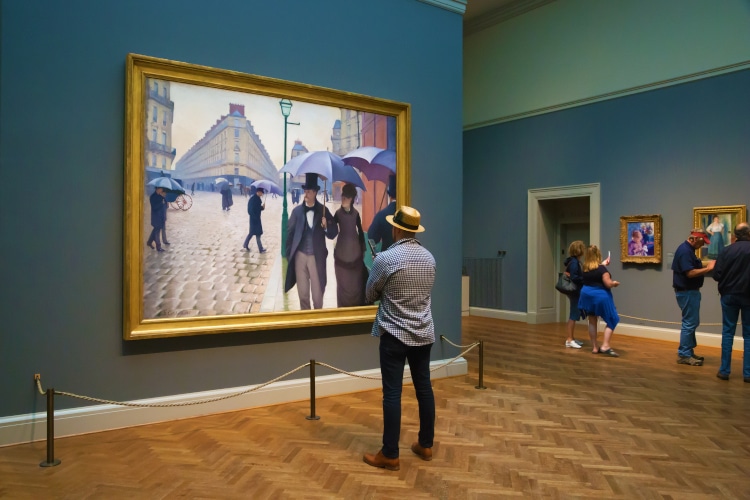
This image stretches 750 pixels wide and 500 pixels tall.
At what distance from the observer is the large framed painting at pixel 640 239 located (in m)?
10.3

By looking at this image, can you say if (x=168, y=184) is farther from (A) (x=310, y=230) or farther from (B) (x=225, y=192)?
(A) (x=310, y=230)

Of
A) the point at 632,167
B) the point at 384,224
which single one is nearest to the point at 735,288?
the point at 384,224

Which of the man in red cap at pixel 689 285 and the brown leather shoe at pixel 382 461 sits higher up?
the man in red cap at pixel 689 285

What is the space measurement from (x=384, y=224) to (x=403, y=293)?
8.70 feet

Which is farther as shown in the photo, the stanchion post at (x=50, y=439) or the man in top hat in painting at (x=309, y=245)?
the man in top hat in painting at (x=309, y=245)

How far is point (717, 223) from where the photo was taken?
374 inches

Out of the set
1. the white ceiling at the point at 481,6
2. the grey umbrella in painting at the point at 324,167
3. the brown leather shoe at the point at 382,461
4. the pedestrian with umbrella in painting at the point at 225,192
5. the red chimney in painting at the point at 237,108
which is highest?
the white ceiling at the point at 481,6

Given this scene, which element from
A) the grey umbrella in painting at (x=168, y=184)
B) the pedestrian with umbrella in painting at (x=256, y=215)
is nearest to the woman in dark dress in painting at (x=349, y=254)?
the pedestrian with umbrella in painting at (x=256, y=215)

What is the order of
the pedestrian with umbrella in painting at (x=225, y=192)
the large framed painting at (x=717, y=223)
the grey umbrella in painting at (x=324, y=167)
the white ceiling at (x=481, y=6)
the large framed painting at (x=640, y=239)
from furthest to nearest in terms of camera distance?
1. the white ceiling at (x=481, y=6)
2. the large framed painting at (x=640, y=239)
3. the large framed painting at (x=717, y=223)
4. the grey umbrella in painting at (x=324, y=167)
5. the pedestrian with umbrella in painting at (x=225, y=192)

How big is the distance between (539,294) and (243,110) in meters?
8.79

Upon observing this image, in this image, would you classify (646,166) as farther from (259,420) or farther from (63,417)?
(63,417)

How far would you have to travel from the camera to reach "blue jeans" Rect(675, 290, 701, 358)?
7.92m

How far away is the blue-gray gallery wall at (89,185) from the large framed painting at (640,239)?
7.12 meters

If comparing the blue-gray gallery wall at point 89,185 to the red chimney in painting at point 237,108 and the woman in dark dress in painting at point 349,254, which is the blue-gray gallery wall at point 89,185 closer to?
the red chimney in painting at point 237,108
